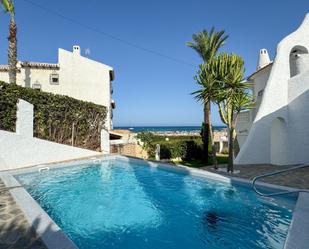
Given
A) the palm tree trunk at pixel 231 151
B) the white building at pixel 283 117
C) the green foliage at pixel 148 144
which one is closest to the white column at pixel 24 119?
the green foliage at pixel 148 144

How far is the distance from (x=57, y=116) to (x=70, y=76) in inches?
548

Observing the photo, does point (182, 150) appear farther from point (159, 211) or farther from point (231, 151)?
point (159, 211)

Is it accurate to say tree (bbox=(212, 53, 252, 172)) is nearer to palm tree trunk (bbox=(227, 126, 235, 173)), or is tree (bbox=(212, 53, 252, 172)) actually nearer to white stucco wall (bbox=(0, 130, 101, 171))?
palm tree trunk (bbox=(227, 126, 235, 173))

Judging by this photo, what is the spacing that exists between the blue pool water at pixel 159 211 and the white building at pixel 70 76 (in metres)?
18.7

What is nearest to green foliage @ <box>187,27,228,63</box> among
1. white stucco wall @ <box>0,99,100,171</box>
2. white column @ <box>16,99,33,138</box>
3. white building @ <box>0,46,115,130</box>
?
white building @ <box>0,46,115,130</box>

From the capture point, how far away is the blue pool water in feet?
19.6

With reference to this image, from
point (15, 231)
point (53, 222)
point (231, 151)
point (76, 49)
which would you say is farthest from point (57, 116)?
point (76, 49)

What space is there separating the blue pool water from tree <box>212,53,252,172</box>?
369 cm

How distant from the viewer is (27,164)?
14148 millimetres

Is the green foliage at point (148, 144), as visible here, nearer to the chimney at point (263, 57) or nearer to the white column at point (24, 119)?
the white column at point (24, 119)

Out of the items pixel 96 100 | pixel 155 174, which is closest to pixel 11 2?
pixel 96 100

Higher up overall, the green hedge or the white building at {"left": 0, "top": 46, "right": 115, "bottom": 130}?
the white building at {"left": 0, "top": 46, "right": 115, "bottom": 130}

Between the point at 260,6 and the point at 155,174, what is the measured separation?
1476 centimetres

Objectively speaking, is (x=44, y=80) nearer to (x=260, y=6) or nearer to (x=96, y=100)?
(x=96, y=100)
